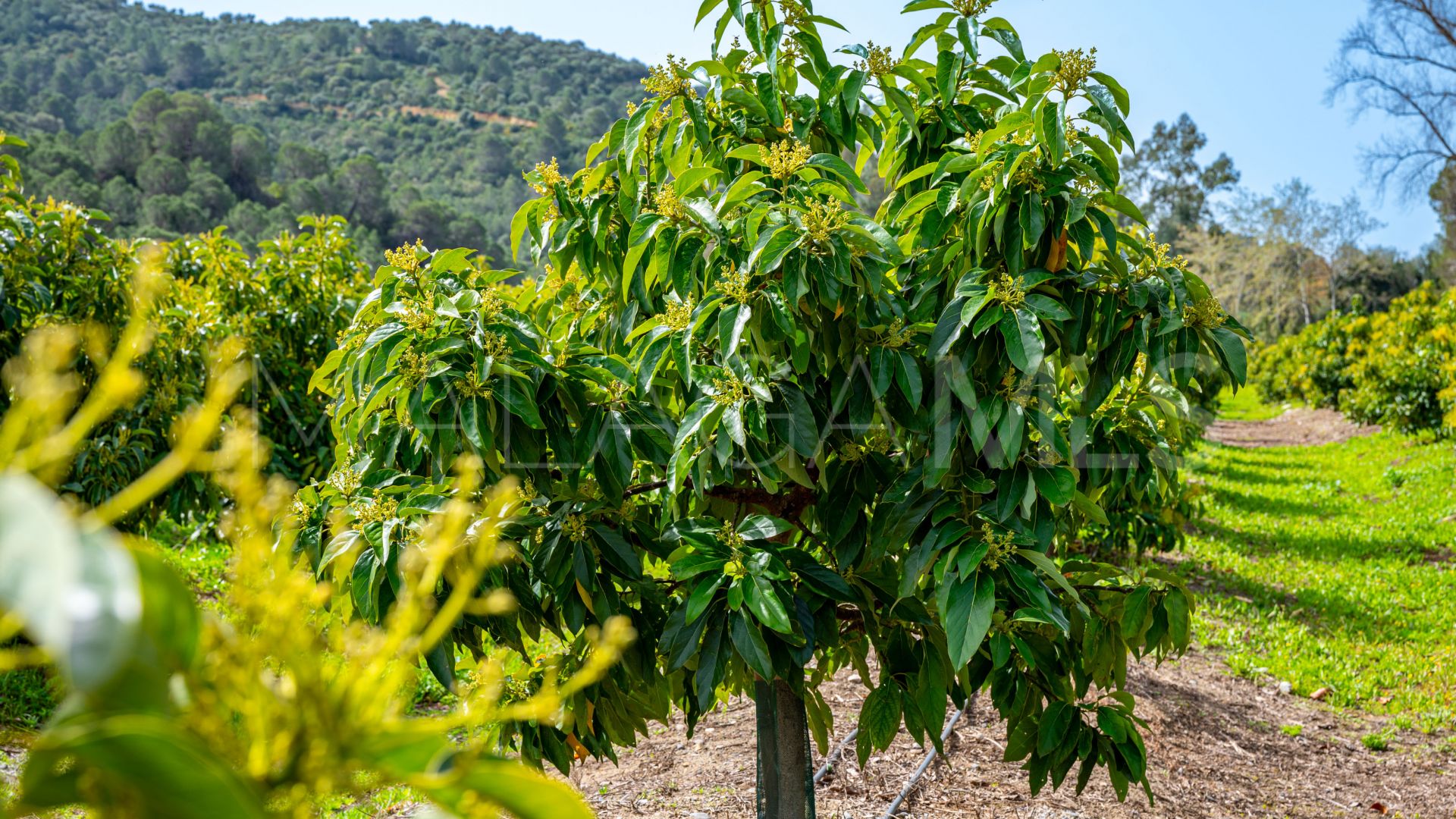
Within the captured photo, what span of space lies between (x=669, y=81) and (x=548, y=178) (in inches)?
14.3

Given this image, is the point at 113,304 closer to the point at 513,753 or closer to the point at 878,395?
the point at 513,753

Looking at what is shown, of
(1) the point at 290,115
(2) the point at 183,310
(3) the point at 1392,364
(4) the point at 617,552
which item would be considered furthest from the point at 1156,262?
(1) the point at 290,115

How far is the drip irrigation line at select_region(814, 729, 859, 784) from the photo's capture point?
3410 mm

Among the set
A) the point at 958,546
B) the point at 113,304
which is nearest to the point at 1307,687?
the point at 958,546

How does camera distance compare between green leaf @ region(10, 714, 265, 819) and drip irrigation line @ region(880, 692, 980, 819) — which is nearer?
green leaf @ region(10, 714, 265, 819)

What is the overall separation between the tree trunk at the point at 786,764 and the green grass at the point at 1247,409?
772 inches

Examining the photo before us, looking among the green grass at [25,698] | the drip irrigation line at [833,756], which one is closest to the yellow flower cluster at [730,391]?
the drip irrigation line at [833,756]

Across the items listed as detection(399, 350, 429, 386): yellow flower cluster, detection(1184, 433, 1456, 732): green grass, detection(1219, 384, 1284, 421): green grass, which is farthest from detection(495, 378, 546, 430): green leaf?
detection(1219, 384, 1284, 421): green grass

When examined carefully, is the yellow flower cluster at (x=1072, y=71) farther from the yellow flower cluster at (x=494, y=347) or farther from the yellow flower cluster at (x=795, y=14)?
the yellow flower cluster at (x=494, y=347)

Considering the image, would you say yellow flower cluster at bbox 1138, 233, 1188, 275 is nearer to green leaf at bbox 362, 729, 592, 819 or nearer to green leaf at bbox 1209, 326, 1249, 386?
green leaf at bbox 1209, 326, 1249, 386

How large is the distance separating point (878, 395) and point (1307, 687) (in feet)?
16.4

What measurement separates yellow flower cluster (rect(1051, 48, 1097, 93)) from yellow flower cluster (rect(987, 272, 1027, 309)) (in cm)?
37

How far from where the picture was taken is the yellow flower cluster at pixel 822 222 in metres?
1.66

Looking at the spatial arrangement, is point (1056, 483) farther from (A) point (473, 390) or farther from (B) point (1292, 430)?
(B) point (1292, 430)
